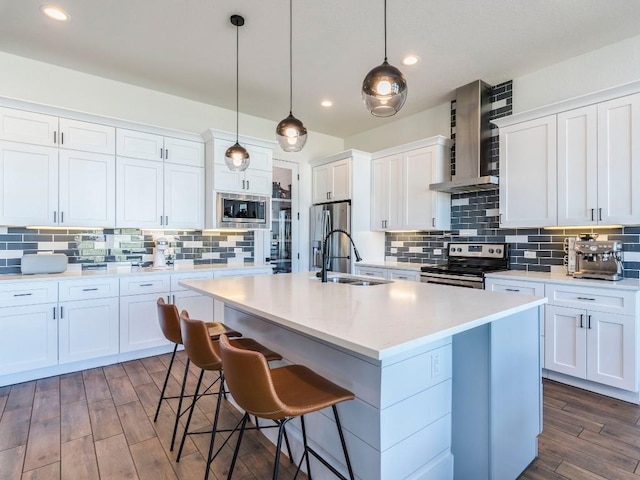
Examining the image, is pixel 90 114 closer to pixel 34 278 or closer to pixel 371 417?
pixel 34 278

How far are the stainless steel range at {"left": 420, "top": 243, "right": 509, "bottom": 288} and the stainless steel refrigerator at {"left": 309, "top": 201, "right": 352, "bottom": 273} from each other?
1177 mm

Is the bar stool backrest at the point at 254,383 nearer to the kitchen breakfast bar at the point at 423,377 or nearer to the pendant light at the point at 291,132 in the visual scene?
the kitchen breakfast bar at the point at 423,377

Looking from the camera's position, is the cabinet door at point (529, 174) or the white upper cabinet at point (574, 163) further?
the cabinet door at point (529, 174)

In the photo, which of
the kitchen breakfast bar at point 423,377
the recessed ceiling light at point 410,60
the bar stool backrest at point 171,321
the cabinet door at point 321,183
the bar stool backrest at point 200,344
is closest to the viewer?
the kitchen breakfast bar at point 423,377

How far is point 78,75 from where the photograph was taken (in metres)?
3.62

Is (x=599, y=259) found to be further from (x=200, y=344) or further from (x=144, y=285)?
(x=144, y=285)

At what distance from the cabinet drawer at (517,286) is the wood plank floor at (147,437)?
2.55ft

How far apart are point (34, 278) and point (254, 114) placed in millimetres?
3139

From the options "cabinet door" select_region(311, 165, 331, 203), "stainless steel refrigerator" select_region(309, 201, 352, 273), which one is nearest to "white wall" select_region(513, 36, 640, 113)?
"stainless steel refrigerator" select_region(309, 201, 352, 273)

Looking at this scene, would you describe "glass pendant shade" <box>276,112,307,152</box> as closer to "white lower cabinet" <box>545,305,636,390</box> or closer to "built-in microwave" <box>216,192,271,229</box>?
"built-in microwave" <box>216,192,271,229</box>

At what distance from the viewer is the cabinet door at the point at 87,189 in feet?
11.0

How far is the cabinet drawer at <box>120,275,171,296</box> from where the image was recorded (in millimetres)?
3438

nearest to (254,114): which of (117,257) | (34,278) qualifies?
(117,257)

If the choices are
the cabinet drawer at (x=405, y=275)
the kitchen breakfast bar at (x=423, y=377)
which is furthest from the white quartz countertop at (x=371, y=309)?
the cabinet drawer at (x=405, y=275)
